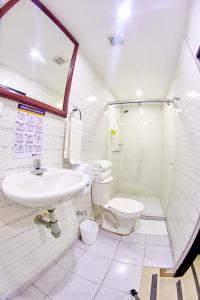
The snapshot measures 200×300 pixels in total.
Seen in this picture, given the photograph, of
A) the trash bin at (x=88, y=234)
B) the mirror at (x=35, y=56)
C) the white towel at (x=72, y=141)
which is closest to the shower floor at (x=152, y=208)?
the trash bin at (x=88, y=234)

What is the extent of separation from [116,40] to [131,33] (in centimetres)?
17

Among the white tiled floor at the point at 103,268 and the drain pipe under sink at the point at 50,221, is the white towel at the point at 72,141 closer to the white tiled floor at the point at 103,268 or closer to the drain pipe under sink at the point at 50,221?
Result: the drain pipe under sink at the point at 50,221

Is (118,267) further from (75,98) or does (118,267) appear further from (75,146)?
(75,98)

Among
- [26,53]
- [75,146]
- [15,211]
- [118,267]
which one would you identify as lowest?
[118,267]

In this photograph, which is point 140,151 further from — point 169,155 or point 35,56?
point 35,56

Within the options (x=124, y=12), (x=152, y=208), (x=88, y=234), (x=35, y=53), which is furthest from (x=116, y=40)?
(x=152, y=208)

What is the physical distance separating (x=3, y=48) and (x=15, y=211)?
112 centimetres

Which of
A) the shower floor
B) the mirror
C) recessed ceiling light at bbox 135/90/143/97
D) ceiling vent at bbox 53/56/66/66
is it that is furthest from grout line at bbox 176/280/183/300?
recessed ceiling light at bbox 135/90/143/97

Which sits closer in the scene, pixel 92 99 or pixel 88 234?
pixel 88 234

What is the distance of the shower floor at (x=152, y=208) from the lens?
2.30 meters

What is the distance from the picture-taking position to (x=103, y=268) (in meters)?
1.32

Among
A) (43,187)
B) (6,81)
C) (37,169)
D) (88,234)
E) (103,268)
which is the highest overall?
(6,81)

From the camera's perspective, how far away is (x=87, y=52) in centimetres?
175

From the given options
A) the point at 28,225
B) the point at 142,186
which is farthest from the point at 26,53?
the point at 142,186
